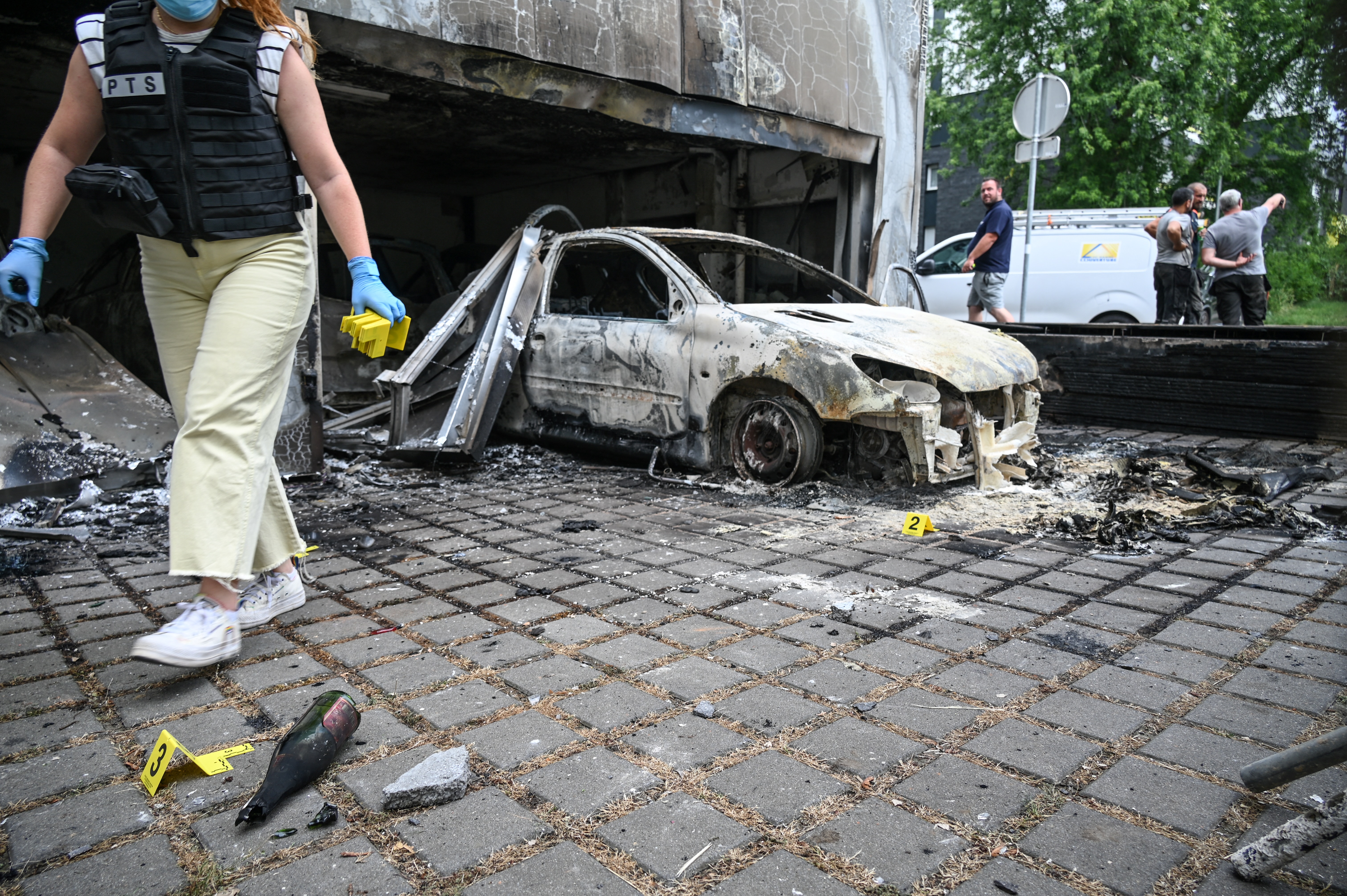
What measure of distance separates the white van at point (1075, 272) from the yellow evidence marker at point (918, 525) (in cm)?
726

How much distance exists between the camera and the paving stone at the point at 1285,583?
3180 mm

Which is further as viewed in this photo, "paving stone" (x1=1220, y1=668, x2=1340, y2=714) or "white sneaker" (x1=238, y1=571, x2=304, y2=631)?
"white sneaker" (x1=238, y1=571, x2=304, y2=631)

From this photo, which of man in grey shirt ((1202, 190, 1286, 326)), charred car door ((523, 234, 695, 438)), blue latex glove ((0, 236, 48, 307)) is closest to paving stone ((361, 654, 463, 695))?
blue latex glove ((0, 236, 48, 307))

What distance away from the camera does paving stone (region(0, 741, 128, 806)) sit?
1890 millimetres

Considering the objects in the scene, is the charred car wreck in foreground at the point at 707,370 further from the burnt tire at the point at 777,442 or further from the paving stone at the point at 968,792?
the paving stone at the point at 968,792

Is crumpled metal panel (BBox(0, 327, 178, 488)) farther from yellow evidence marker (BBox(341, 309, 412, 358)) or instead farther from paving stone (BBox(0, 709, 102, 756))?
yellow evidence marker (BBox(341, 309, 412, 358))

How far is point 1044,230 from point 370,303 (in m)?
11.2

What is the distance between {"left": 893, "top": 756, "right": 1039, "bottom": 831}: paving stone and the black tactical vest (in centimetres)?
244

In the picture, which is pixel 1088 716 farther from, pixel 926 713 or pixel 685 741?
pixel 685 741

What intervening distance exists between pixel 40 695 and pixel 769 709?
203cm

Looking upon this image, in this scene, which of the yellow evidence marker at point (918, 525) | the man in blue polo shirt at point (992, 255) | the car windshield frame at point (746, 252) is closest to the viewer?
the yellow evidence marker at point (918, 525)

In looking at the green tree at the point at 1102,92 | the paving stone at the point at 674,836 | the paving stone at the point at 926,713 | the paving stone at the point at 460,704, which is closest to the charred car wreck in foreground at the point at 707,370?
the paving stone at the point at 926,713

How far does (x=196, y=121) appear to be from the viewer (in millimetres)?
2492

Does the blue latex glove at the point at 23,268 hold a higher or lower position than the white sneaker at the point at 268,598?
higher
